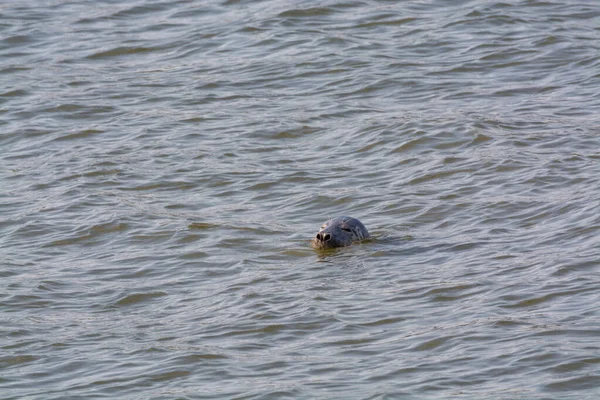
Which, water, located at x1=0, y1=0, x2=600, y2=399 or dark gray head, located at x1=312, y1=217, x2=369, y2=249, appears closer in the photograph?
water, located at x1=0, y1=0, x2=600, y2=399

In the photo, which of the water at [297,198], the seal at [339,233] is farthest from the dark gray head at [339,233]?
the water at [297,198]

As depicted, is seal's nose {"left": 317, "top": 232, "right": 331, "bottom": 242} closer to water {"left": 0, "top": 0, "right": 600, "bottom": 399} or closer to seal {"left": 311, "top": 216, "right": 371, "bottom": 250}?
seal {"left": 311, "top": 216, "right": 371, "bottom": 250}

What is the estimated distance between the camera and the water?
766 centimetres

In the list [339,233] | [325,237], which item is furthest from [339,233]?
[325,237]

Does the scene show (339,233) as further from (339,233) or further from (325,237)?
(325,237)

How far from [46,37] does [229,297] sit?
9232 millimetres

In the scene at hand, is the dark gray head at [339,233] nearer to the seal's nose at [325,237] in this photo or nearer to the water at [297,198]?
the seal's nose at [325,237]

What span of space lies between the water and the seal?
10cm

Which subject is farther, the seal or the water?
the seal

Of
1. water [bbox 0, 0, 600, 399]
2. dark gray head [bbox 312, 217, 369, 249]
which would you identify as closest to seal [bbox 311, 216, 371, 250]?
dark gray head [bbox 312, 217, 369, 249]

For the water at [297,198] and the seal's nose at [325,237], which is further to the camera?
the seal's nose at [325,237]

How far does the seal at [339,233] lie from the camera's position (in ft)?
32.5

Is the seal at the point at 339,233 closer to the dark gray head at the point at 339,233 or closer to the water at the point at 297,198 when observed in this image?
the dark gray head at the point at 339,233

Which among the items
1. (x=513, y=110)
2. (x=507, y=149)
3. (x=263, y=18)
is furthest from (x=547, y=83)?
(x=263, y=18)
